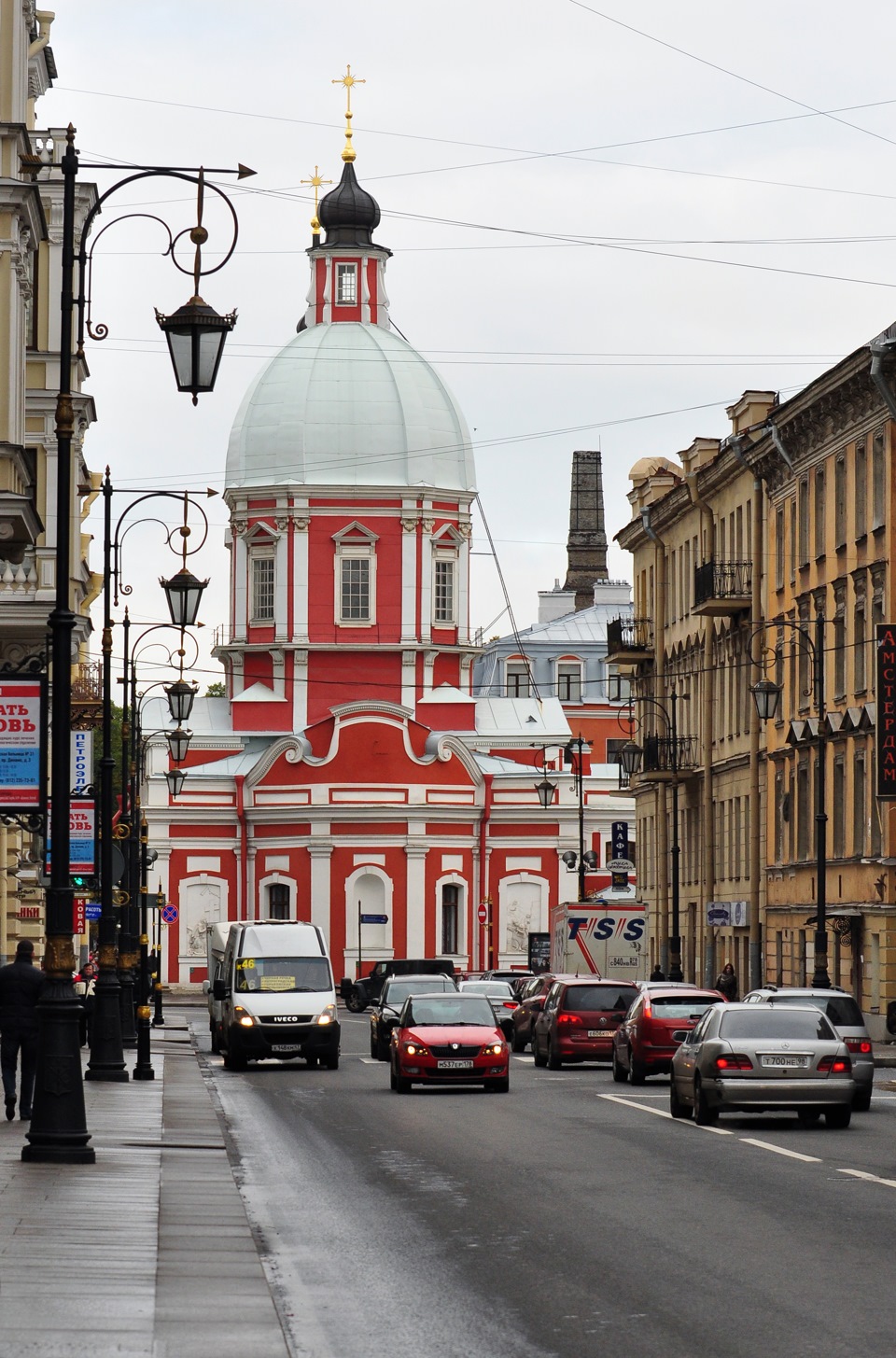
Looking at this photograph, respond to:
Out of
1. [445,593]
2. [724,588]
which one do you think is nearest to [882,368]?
[724,588]

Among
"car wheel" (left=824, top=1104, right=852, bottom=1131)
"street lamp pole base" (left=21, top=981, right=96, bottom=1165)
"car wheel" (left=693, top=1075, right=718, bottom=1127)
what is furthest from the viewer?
"car wheel" (left=824, top=1104, right=852, bottom=1131)

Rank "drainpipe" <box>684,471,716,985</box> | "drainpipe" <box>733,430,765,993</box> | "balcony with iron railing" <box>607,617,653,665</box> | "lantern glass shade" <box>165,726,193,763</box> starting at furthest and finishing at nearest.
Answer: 1. "balcony with iron railing" <box>607,617,653,665</box>
2. "drainpipe" <box>684,471,716,985</box>
3. "drainpipe" <box>733,430,765,993</box>
4. "lantern glass shade" <box>165,726,193,763</box>

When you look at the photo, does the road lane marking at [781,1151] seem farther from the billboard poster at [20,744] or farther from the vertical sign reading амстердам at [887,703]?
the vertical sign reading амстердам at [887,703]

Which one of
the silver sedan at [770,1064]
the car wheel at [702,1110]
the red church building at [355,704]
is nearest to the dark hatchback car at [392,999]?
the car wheel at [702,1110]

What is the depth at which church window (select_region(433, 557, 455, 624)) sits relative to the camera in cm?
9956

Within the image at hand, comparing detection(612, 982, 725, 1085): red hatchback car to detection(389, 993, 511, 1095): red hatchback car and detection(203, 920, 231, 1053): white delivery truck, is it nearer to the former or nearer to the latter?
detection(389, 993, 511, 1095): red hatchback car

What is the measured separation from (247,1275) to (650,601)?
63.4 meters

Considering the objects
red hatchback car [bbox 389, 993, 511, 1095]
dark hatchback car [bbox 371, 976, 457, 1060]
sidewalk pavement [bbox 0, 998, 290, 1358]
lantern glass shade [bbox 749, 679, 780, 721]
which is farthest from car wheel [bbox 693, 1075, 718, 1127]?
dark hatchback car [bbox 371, 976, 457, 1060]

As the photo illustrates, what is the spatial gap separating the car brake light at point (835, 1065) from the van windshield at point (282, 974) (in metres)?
18.7

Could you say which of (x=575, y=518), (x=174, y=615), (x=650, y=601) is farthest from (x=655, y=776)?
(x=575, y=518)

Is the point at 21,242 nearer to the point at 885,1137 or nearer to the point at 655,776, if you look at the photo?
the point at 885,1137

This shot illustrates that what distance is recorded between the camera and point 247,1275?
12.4 metres

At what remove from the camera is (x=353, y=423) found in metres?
99.8

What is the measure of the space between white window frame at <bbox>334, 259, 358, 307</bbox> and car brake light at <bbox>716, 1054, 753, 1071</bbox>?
80.4 meters
